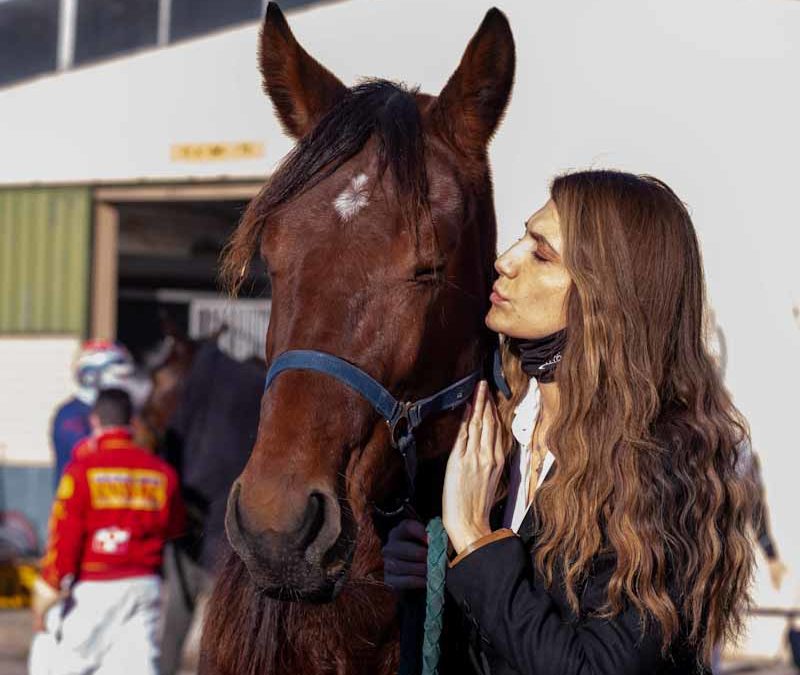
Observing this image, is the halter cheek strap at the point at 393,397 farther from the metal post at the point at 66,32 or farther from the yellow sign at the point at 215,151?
the metal post at the point at 66,32

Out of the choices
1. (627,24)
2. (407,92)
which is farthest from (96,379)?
(407,92)

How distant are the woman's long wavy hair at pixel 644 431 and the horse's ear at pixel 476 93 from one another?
0.37m

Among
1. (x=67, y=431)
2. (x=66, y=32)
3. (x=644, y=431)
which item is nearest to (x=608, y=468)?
(x=644, y=431)

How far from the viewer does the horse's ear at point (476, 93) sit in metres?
2.52

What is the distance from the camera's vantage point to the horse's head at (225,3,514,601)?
205 centimetres

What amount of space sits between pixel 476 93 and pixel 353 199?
42 centimetres

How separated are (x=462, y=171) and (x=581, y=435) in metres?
0.66

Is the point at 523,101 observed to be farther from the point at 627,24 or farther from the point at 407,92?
the point at 407,92

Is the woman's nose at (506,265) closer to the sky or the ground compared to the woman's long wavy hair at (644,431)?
closer to the sky

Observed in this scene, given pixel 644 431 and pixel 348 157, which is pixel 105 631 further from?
pixel 644 431

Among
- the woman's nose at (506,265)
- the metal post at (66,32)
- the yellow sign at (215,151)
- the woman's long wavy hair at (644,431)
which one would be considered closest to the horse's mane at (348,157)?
the woman's nose at (506,265)

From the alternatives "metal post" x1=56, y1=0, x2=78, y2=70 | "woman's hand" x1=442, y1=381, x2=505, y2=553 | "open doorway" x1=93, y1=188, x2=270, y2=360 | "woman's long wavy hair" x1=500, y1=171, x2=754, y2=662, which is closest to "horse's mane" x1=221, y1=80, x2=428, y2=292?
"woman's long wavy hair" x1=500, y1=171, x2=754, y2=662

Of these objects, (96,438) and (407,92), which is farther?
(96,438)

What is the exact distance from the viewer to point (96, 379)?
7.27 m
